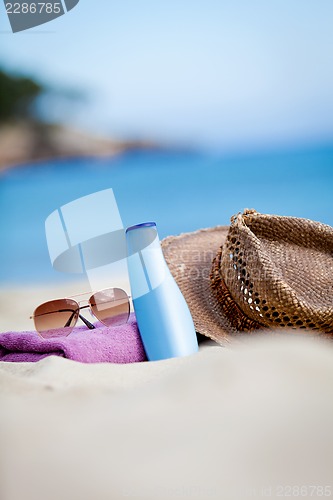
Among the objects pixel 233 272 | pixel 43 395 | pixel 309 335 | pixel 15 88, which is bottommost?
pixel 309 335

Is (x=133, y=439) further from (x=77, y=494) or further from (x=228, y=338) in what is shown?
(x=228, y=338)

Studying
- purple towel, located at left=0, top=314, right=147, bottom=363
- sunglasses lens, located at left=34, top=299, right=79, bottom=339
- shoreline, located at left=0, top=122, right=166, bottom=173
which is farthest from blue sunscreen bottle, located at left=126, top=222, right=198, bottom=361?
shoreline, located at left=0, top=122, right=166, bottom=173

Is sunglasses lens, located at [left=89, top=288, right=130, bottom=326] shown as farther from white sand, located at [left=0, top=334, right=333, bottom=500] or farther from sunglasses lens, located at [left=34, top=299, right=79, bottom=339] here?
white sand, located at [left=0, top=334, right=333, bottom=500]

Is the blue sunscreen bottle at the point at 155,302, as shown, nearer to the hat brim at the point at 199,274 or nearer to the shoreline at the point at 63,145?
the hat brim at the point at 199,274

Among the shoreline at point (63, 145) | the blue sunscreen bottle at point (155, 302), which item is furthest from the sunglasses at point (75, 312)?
the shoreline at point (63, 145)

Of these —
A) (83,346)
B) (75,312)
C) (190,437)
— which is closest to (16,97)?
(75,312)

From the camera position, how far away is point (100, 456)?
17.0 inches

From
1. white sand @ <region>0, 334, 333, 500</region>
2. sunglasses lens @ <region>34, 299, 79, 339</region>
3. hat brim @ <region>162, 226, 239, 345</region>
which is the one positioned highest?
white sand @ <region>0, 334, 333, 500</region>

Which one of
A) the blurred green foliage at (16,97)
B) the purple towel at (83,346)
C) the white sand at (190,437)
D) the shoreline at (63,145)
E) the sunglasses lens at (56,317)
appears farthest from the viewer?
the shoreline at (63,145)

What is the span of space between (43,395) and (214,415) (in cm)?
20

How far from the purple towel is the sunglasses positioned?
0.04 metres

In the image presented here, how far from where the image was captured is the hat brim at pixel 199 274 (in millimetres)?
1016

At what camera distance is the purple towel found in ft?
2.74

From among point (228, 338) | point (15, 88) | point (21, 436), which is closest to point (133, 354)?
point (228, 338)
